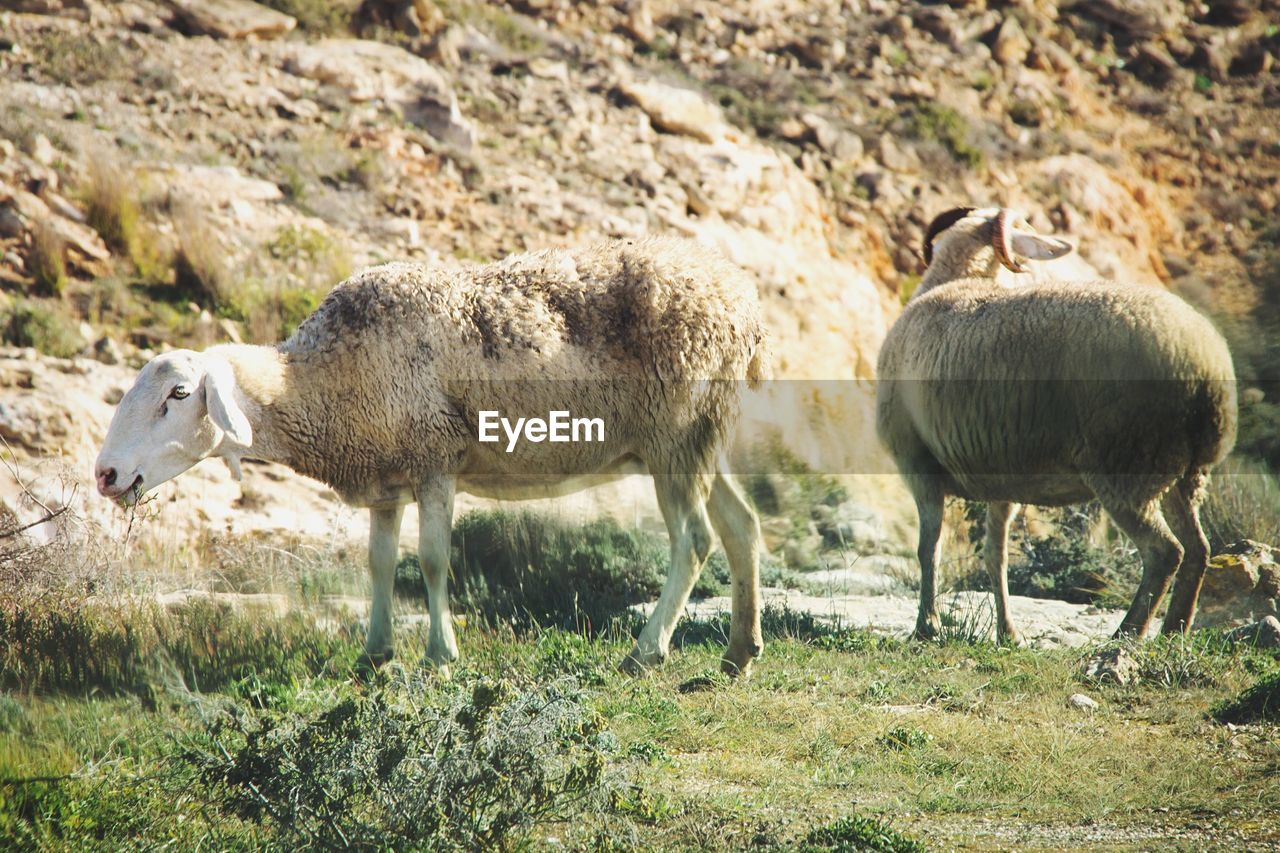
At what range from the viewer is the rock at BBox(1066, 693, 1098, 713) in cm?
734

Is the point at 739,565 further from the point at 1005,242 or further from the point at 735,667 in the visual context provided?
the point at 1005,242

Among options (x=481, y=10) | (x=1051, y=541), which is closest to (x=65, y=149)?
(x=481, y=10)

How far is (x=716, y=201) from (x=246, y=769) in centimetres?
1525

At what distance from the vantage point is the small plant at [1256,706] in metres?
7.01

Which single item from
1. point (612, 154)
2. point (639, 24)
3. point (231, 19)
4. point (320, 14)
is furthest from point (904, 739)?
point (639, 24)

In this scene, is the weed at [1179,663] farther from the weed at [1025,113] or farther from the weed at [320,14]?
the weed at [1025,113]

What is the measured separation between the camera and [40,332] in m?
12.5

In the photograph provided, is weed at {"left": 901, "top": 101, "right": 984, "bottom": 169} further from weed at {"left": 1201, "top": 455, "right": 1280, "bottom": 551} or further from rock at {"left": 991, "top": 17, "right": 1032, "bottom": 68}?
weed at {"left": 1201, "top": 455, "right": 1280, "bottom": 551}

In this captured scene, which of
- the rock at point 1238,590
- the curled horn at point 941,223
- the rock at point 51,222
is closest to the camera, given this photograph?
the rock at point 1238,590

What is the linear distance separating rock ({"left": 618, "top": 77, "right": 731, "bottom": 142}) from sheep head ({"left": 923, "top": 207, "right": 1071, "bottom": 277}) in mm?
10400

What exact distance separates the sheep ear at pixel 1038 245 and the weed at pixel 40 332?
909 cm

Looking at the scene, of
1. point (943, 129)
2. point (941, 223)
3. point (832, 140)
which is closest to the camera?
point (941, 223)

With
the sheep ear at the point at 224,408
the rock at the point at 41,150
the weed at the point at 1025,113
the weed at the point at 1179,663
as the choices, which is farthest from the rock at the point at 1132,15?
the sheep ear at the point at 224,408

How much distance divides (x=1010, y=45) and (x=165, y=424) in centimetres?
2285
